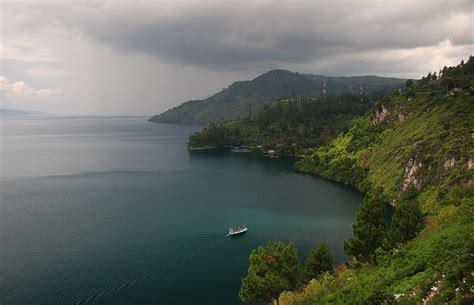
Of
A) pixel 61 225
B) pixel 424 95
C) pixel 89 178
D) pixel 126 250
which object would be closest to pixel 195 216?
pixel 126 250

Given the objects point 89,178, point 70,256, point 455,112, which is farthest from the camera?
point 89,178

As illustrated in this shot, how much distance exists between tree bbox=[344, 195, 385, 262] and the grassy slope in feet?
13.0

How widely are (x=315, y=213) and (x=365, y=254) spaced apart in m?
57.2

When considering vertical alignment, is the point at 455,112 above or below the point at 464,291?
above

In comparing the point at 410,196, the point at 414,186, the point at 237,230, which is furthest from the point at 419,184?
the point at 237,230

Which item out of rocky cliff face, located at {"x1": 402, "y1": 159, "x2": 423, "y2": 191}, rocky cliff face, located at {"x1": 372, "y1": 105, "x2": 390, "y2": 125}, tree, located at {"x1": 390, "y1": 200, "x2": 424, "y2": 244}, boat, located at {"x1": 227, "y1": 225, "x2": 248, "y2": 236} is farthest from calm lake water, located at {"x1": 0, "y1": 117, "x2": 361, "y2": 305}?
rocky cliff face, located at {"x1": 372, "y1": 105, "x2": 390, "y2": 125}

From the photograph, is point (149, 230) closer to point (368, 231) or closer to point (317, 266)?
point (317, 266)

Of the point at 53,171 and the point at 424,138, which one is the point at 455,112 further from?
the point at 53,171

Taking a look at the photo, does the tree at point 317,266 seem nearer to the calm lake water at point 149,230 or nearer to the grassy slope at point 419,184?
the grassy slope at point 419,184

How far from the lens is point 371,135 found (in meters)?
177

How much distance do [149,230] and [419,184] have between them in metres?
82.0

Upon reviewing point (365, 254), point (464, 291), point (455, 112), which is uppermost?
point (455, 112)

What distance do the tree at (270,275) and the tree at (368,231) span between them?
921 cm

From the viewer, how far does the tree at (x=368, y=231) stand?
2098 inches
